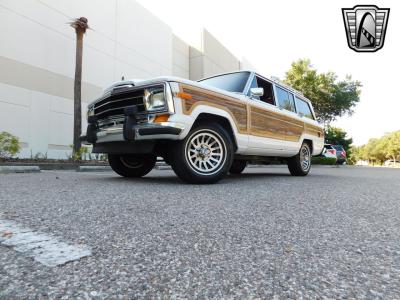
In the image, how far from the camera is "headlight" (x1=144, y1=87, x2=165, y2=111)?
12.4 feet

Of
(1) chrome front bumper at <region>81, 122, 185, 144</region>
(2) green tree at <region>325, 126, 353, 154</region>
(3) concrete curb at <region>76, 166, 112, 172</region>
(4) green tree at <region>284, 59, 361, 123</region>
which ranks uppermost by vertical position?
(4) green tree at <region>284, 59, 361, 123</region>

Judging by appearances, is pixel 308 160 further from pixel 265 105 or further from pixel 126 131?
pixel 126 131

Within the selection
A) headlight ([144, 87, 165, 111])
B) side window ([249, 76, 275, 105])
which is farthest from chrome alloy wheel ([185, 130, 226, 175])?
side window ([249, 76, 275, 105])

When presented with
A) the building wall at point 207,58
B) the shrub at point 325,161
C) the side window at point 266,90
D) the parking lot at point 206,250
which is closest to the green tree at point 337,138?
the shrub at point 325,161

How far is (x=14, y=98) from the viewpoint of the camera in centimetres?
1080

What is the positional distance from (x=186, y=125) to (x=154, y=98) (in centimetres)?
55

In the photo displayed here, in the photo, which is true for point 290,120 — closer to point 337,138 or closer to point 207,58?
point 207,58

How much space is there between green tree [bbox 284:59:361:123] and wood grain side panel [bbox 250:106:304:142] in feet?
73.8

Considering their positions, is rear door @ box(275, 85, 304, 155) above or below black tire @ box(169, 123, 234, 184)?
above

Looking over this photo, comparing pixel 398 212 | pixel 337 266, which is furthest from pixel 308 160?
pixel 337 266

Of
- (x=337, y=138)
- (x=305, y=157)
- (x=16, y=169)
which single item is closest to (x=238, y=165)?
(x=305, y=157)

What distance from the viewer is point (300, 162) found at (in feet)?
21.2

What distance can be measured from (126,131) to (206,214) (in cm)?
191

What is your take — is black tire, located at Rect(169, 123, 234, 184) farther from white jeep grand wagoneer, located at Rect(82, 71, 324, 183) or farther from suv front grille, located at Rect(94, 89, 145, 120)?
suv front grille, located at Rect(94, 89, 145, 120)
